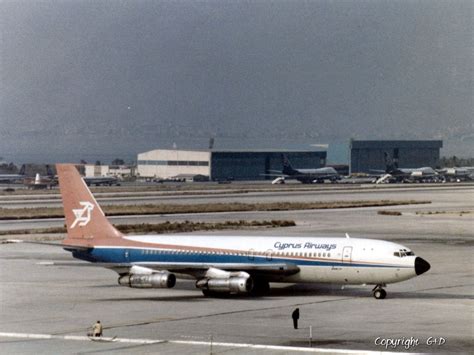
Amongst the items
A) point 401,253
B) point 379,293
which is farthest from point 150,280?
point 401,253

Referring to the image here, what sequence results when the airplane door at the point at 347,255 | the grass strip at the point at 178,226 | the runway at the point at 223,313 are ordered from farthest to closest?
the grass strip at the point at 178,226 < the airplane door at the point at 347,255 < the runway at the point at 223,313

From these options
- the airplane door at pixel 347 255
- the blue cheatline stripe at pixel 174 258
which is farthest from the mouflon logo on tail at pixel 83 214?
the airplane door at pixel 347 255

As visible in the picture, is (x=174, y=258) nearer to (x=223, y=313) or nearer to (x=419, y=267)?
(x=223, y=313)

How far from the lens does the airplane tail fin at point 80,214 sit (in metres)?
69.8

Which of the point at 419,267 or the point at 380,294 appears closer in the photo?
the point at 419,267

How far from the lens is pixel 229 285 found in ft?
209

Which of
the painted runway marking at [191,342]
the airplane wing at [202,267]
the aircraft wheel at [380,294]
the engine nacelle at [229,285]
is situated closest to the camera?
the painted runway marking at [191,342]

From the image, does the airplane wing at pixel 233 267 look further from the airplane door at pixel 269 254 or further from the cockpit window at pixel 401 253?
the cockpit window at pixel 401 253

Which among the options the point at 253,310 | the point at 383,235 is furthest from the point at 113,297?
the point at 383,235

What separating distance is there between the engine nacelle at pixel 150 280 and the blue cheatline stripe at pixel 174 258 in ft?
7.77

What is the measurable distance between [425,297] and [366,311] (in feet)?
26.0

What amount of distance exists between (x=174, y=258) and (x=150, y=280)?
10.7ft

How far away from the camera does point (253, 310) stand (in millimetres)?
58906

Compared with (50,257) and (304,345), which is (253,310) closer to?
(304,345)
